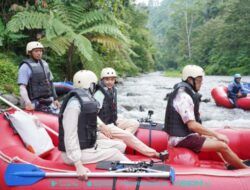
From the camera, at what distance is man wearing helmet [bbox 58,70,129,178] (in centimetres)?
→ 335

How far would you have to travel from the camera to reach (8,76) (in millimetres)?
8305

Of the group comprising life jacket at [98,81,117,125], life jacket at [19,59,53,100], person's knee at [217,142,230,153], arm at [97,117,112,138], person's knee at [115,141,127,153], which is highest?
life jacket at [19,59,53,100]

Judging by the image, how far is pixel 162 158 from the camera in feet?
12.7

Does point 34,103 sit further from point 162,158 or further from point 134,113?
point 134,113

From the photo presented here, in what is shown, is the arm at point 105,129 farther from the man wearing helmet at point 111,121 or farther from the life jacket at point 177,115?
the life jacket at point 177,115

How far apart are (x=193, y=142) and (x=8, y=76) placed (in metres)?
5.41

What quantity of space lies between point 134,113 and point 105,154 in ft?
19.2

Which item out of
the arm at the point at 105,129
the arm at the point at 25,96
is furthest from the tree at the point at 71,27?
the arm at the point at 105,129

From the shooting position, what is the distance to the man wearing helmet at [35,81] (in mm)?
5219

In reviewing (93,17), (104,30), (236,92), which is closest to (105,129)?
(104,30)

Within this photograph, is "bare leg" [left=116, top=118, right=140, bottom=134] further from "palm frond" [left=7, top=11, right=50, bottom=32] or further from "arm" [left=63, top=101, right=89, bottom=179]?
"palm frond" [left=7, top=11, right=50, bottom=32]

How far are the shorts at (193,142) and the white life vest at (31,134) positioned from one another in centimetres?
150

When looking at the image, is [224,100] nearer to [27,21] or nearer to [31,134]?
[27,21]

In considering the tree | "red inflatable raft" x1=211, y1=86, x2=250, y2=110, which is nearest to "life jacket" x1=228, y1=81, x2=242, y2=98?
"red inflatable raft" x1=211, y1=86, x2=250, y2=110
